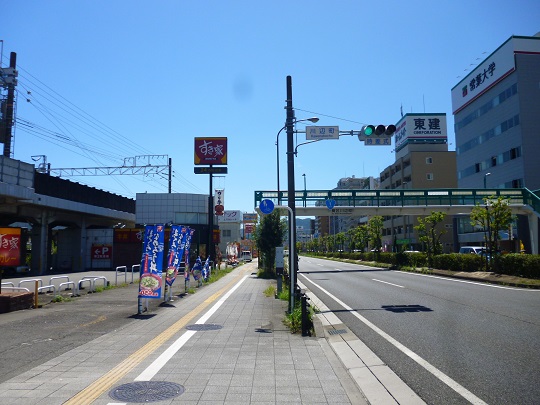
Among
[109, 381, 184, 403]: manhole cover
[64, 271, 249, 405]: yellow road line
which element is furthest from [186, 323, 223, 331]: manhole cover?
[109, 381, 184, 403]: manhole cover

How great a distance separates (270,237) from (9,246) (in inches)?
779

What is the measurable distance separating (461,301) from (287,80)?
872cm

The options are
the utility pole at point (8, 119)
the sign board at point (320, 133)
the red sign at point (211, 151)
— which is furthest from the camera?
the red sign at point (211, 151)

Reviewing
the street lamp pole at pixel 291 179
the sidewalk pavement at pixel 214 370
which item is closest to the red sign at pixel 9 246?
the sidewalk pavement at pixel 214 370

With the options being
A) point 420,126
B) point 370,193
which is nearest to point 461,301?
point 370,193

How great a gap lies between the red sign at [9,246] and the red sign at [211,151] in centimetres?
1963

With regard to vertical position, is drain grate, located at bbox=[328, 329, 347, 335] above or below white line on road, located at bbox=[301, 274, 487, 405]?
below

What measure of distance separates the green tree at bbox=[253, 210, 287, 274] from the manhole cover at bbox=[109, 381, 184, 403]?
2471 centimetres

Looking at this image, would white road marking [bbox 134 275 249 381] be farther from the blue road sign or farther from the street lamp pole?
the blue road sign

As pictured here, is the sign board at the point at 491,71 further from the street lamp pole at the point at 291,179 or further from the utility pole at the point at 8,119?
the utility pole at the point at 8,119

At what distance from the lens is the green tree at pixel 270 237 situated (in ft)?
100

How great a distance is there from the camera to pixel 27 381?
5758 mm

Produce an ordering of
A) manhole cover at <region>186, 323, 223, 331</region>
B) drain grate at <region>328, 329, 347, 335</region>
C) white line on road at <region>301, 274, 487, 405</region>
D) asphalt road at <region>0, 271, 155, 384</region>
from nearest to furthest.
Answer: white line on road at <region>301, 274, 487, 405</region>
asphalt road at <region>0, 271, 155, 384</region>
drain grate at <region>328, 329, 347, 335</region>
manhole cover at <region>186, 323, 223, 331</region>

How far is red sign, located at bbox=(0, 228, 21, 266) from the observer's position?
12.1 m
